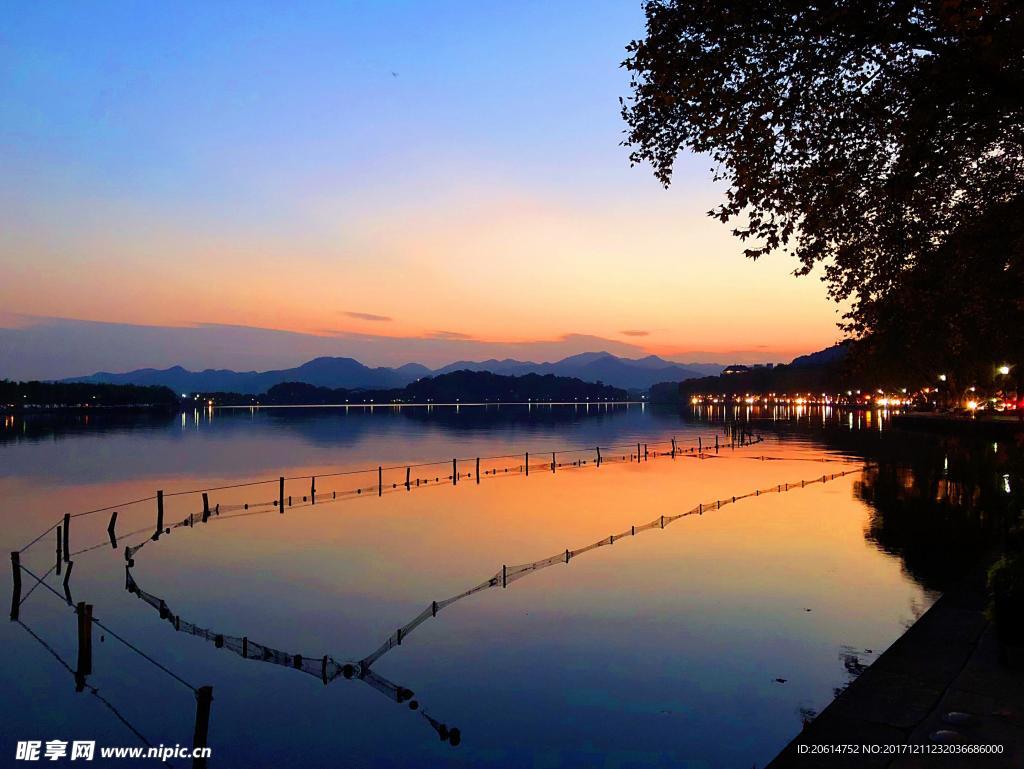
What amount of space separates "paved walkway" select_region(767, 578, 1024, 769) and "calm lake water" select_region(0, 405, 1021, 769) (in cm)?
285

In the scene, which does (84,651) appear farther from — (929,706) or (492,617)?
(929,706)

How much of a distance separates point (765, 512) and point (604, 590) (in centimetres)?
1986

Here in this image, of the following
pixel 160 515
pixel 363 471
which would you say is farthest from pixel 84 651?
pixel 363 471

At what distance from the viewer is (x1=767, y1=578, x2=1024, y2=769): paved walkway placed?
426 inches

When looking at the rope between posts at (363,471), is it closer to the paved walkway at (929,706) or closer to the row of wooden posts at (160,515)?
the row of wooden posts at (160,515)

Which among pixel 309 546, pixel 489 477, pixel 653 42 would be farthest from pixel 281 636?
pixel 489 477

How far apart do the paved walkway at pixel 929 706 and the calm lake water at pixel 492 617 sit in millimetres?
2848

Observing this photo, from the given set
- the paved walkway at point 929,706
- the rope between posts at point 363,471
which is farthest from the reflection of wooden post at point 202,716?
the rope between posts at point 363,471

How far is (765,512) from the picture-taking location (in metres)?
43.8

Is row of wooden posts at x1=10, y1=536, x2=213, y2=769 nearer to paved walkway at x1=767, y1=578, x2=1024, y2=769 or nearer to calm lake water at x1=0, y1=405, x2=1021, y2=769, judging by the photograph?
calm lake water at x1=0, y1=405, x2=1021, y2=769

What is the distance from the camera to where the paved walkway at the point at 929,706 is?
10.8 metres

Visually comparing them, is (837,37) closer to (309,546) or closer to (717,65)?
(717,65)

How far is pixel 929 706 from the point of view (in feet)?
41.3

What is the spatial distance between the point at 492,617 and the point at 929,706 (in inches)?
560
